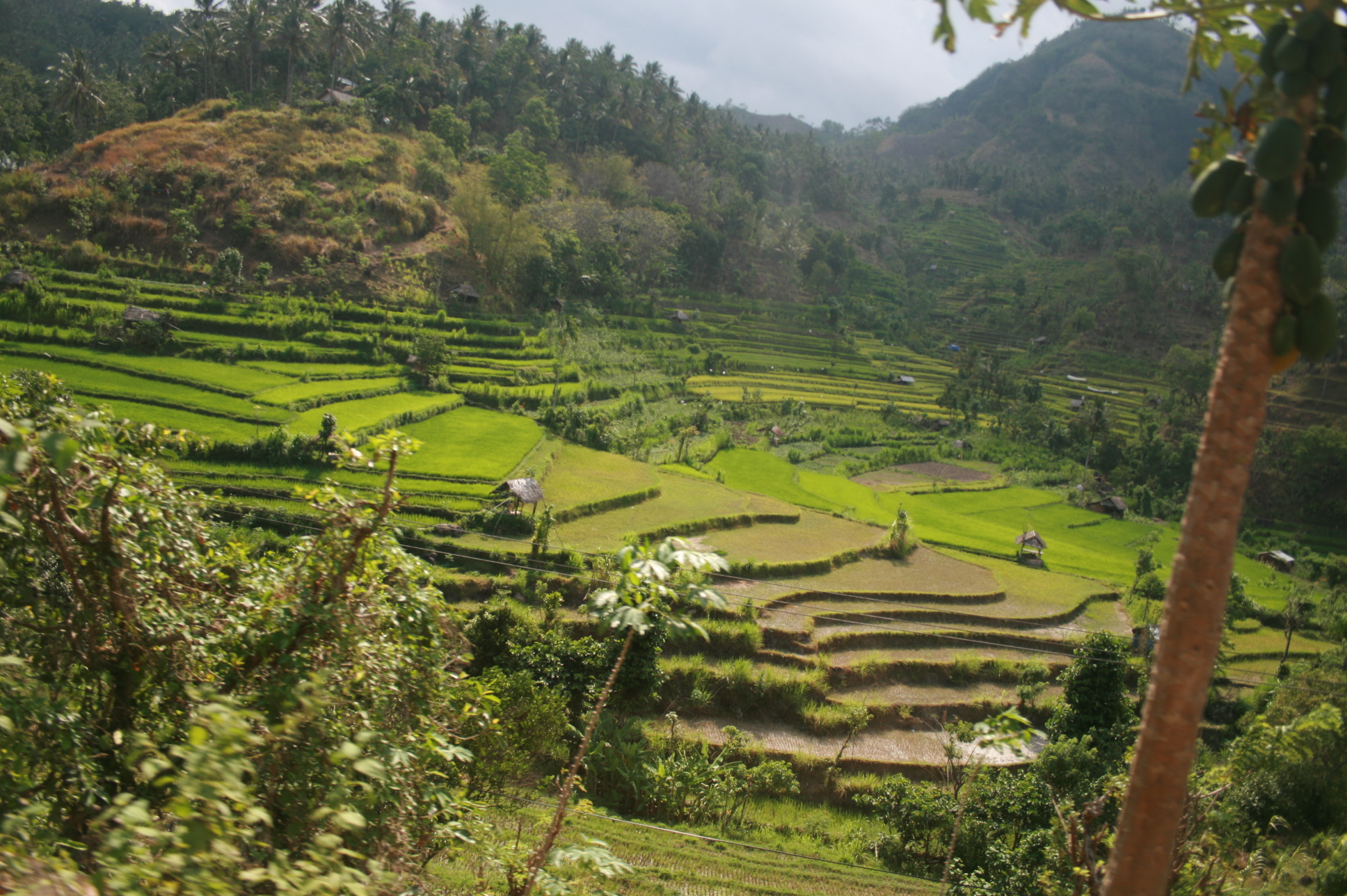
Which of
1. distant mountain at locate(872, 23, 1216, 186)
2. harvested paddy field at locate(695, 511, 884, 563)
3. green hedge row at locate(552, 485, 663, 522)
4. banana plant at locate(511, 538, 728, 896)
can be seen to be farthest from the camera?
distant mountain at locate(872, 23, 1216, 186)

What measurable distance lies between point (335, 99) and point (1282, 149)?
171ft

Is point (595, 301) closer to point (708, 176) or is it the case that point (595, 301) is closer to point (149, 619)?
point (708, 176)

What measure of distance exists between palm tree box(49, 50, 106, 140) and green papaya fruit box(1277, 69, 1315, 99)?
5230 centimetres

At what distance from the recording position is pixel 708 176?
64.3 meters

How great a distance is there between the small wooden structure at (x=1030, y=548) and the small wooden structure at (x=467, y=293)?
25555 millimetres

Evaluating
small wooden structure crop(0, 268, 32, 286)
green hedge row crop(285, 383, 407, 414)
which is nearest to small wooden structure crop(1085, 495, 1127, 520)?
green hedge row crop(285, 383, 407, 414)

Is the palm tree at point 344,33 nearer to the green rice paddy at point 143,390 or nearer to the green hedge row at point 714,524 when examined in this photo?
the green rice paddy at point 143,390

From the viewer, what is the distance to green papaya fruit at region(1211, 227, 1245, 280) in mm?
2346

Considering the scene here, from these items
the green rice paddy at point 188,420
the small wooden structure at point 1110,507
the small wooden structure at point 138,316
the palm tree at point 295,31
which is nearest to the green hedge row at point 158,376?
the green rice paddy at point 188,420

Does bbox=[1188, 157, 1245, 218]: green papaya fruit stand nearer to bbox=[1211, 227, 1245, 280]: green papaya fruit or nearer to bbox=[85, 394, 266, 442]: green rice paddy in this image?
bbox=[1211, 227, 1245, 280]: green papaya fruit

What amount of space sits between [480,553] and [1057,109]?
128887mm

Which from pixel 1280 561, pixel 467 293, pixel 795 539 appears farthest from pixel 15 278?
pixel 1280 561

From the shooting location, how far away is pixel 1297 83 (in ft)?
7.10

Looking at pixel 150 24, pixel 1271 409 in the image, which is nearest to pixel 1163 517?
pixel 1271 409
